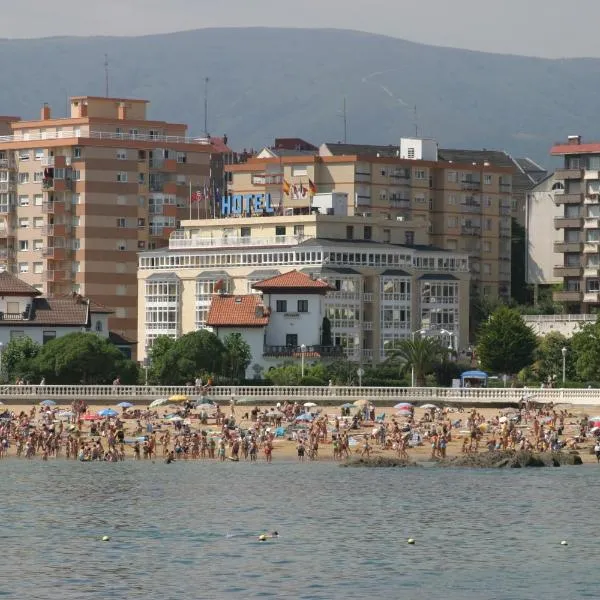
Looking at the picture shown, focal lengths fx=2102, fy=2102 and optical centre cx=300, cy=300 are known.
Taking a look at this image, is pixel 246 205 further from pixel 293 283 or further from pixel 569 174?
pixel 569 174

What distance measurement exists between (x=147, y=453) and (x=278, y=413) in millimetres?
13204

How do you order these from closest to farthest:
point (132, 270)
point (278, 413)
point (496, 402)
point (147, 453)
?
point (147, 453) < point (278, 413) < point (496, 402) < point (132, 270)

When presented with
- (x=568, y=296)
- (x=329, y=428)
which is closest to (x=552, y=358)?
(x=568, y=296)

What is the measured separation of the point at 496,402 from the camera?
12350 cm

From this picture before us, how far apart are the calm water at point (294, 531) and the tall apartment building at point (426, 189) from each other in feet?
275

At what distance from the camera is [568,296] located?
173250 mm

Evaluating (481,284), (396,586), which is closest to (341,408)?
(396,586)

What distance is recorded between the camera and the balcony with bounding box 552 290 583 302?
17250 centimetres

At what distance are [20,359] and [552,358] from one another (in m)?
38.3

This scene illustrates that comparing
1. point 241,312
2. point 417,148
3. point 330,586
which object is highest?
point 417,148

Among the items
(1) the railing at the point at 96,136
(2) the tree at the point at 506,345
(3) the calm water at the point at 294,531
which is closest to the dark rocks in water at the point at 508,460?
(3) the calm water at the point at 294,531

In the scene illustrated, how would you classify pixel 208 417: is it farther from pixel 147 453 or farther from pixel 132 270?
pixel 132 270

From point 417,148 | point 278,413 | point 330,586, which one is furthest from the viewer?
point 417,148

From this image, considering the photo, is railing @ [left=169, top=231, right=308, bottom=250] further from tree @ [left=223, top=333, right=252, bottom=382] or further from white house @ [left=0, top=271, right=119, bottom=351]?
white house @ [left=0, top=271, right=119, bottom=351]
